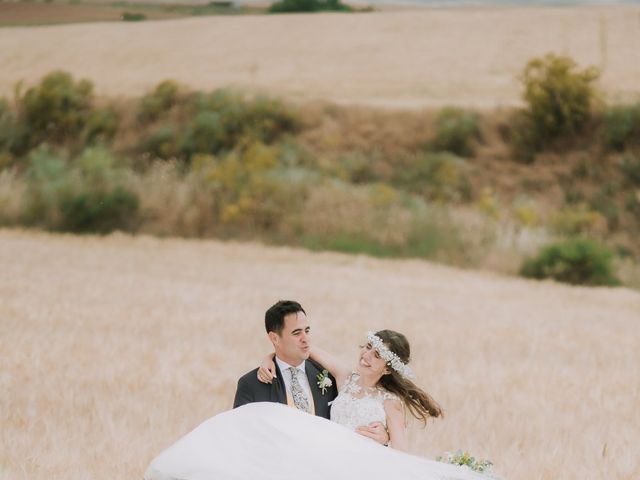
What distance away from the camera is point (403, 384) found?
5.43m

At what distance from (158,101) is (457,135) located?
11.9 metres

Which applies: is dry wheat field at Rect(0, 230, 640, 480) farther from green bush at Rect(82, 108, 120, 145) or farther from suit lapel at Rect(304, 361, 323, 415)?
green bush at Rect(82, 108, 120, 145)

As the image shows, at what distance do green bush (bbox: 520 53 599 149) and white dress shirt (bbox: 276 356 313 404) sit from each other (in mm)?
36463

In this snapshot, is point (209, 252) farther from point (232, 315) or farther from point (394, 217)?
point (232, 315)

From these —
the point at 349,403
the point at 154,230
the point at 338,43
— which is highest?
the point at 338,43

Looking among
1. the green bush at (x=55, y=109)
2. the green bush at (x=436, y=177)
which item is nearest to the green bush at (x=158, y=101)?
the green bush at (x=55, y=109)

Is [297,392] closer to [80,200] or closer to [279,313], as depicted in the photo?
[279,313]

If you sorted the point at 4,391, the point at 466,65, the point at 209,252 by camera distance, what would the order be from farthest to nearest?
1. the point at 466,65
2. the point at 209,252
3. the point at 4,391

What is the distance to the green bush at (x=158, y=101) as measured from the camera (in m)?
43.6

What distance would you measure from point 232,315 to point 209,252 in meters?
10.4

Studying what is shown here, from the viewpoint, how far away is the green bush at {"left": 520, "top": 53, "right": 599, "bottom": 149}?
133 ft

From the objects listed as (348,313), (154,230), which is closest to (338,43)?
(154,230)

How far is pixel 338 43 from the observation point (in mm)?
60500

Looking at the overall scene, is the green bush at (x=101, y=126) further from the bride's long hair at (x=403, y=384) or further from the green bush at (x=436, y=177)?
A: the bride's long hair at (x=403, y=384)
